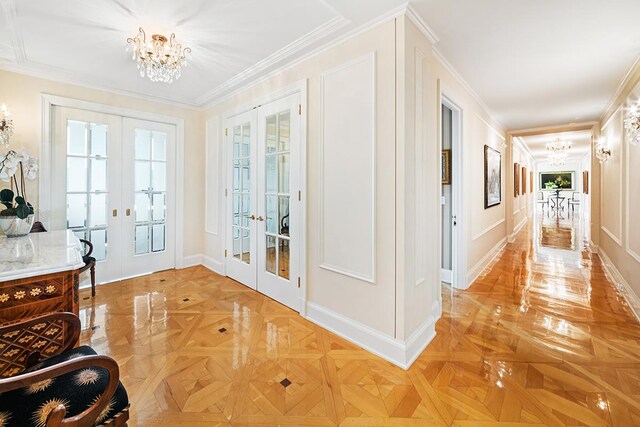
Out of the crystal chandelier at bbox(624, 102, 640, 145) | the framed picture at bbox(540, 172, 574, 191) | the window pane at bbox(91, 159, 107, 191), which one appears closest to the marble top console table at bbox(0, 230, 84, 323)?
the window pane at bbox(91, 159, 107, 191)

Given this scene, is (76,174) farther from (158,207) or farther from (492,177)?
(492,177)

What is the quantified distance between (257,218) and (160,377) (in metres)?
1.93

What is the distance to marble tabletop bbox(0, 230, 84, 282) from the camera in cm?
134

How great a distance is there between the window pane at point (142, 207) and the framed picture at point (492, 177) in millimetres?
5319

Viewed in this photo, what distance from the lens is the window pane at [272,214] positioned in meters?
3.24

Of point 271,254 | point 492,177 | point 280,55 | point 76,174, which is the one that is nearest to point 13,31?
point 76,174

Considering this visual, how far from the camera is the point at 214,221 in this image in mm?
4406

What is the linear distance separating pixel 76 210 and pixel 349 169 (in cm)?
359

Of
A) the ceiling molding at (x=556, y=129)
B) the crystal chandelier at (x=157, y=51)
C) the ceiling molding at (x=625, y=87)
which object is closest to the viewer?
the crystal chandelier at (x=157, y=51)

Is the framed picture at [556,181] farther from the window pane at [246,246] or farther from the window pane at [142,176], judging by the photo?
the window pane at [142,176]

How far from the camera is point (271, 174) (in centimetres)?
329

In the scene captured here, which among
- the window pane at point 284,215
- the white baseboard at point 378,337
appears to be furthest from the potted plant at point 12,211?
the white baseboard at point 378,337

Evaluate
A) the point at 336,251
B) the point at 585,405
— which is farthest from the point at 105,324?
the point at 585,405

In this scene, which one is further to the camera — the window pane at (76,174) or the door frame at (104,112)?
the window pane at (76,174)
